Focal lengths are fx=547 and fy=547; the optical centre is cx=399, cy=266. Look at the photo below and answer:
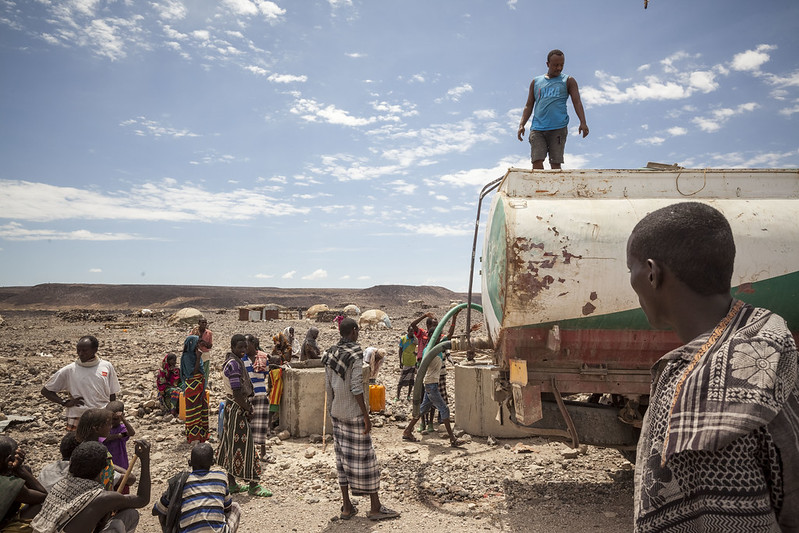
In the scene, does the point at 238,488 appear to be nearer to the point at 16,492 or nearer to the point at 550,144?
the point at 16,492

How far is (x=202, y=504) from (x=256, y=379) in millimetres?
3064

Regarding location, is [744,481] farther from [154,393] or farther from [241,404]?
[154,393]

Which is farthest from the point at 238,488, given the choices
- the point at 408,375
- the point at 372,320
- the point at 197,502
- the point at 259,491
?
the point at 372,320

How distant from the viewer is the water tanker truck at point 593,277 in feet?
13.6

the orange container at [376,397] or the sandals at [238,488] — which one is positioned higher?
the orange container at [376,397]

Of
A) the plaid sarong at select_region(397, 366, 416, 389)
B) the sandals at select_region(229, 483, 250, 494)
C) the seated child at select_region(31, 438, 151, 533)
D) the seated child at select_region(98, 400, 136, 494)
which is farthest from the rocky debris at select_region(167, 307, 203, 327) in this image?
the seated child at select_region(31, 438, 151, 533)

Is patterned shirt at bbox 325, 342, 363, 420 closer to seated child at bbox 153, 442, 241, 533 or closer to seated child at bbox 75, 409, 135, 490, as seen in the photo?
seated child at bbox 153, 442, 241, 533

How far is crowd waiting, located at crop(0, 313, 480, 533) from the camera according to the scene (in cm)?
306

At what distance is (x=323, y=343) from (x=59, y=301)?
5835cm

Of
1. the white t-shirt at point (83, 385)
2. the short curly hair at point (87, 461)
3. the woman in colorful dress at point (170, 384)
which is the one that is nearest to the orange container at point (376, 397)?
the woman in colorful dress at point (170, 384)

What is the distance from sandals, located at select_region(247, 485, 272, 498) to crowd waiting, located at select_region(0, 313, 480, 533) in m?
0.01

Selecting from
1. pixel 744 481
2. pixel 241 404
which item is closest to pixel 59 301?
pixel 241 404

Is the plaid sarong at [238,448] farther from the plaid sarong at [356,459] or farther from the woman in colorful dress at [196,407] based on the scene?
the woman in colorful dress at [196,407]

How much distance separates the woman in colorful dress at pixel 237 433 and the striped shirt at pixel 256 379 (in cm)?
51
